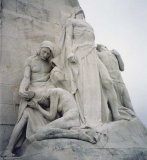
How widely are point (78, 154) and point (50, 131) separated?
2.37ft

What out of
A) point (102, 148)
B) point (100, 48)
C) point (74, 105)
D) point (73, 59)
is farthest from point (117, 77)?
point (102, 148)

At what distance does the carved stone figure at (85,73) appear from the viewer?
853 cm

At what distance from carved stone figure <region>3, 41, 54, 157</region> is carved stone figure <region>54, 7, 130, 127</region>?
31 cm

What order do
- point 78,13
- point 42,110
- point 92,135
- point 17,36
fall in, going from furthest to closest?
1. point 78,13
2. point 17,36
3. point 42,110
4. point 92,135

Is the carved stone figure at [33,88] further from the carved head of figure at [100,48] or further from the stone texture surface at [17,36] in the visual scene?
the carved head of figure at [100,48]

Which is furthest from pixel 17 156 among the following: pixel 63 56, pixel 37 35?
pixel 37 35

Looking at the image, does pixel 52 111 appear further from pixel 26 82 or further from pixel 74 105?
pixel 26 82

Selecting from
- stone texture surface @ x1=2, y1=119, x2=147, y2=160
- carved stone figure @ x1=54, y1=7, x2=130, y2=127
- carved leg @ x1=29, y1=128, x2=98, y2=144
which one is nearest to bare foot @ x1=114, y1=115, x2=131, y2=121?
carved stone figure @ x1=54, y1=7, x2=130, y2=127

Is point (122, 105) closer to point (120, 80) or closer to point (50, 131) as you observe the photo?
point (120, 80)

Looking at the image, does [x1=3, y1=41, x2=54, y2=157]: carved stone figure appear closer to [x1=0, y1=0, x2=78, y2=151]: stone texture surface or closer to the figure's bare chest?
the figure's bare chest

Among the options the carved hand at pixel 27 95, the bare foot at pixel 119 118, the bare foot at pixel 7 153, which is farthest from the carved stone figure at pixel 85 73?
the bare foot at pixel 7 153

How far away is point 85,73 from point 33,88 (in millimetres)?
1168

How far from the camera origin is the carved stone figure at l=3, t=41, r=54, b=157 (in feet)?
27.2

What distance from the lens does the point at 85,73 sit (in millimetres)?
8812
